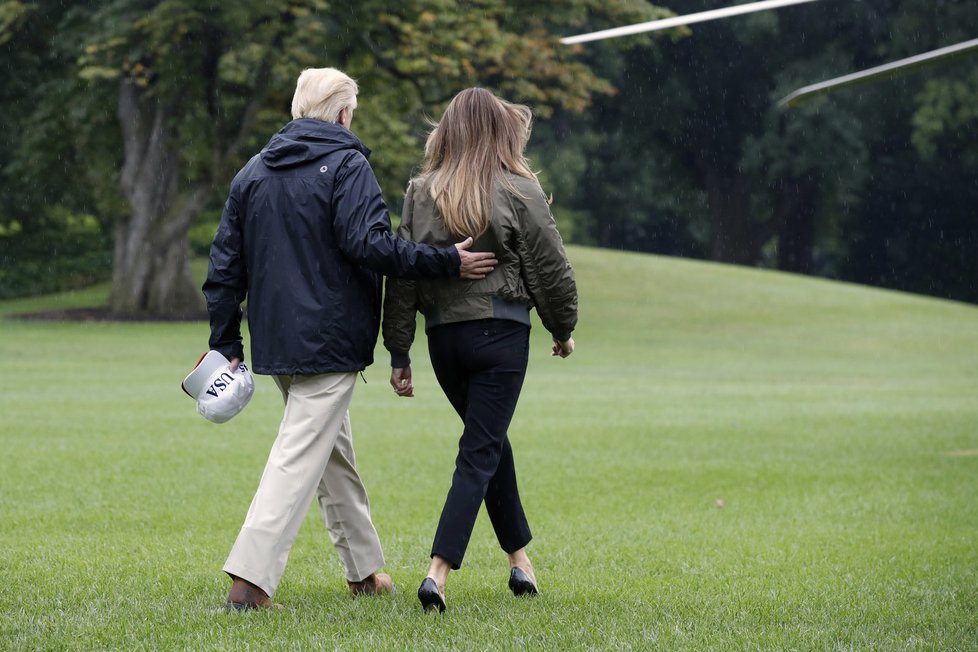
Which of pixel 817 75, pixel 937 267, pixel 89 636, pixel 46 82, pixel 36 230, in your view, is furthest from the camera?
pixel 937 267

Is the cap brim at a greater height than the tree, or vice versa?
the cap brim

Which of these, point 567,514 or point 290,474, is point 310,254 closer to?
point 290,474

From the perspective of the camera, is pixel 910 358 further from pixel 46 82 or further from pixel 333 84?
pixel 333 84

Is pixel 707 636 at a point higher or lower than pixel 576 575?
higher

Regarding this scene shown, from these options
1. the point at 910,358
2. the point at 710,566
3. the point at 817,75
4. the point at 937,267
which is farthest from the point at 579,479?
the point at 937,267

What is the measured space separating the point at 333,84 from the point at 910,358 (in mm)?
23197

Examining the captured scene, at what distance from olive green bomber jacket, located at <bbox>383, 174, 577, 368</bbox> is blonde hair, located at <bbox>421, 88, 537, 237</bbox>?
0.04 m

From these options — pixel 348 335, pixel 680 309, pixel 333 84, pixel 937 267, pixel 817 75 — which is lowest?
pixel 937 267

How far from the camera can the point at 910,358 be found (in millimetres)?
26688

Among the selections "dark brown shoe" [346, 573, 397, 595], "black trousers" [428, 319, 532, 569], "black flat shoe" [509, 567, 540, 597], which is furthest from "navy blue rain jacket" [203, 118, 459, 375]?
"black flat shoe" [509, 567, 540, 597]

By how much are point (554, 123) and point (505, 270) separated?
1969 inches

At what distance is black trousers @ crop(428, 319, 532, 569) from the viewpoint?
494 cm

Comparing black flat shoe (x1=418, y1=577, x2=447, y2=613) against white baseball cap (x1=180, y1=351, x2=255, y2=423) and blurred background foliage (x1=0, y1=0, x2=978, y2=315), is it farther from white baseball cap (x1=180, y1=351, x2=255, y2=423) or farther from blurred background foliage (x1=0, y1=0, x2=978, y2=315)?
blurred background foliage (x1=0, y1=0, x2=978, y2=315)

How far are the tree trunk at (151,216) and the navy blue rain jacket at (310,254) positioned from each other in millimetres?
25413
